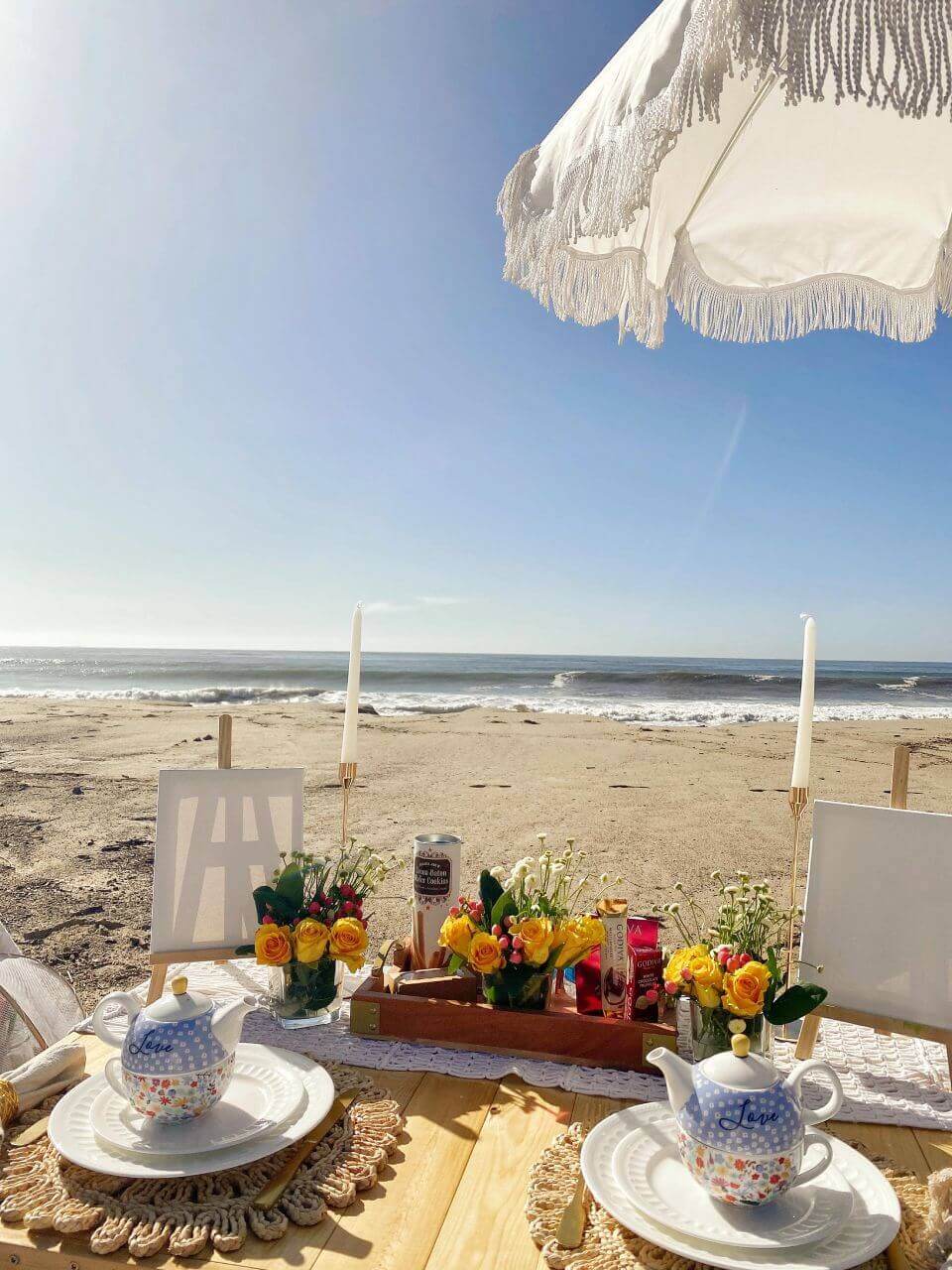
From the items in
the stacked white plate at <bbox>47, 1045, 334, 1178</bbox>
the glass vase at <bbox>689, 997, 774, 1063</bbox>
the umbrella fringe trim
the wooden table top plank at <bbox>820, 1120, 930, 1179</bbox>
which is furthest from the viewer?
the umbrella fringe trim

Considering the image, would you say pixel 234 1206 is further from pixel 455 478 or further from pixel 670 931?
pixel 455 478

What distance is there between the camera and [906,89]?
2.50ft

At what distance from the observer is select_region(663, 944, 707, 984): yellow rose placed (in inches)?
39.3

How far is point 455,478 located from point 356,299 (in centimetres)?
1160

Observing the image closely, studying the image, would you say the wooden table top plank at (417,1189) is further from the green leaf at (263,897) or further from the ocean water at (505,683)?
the ocean water at (505,683)

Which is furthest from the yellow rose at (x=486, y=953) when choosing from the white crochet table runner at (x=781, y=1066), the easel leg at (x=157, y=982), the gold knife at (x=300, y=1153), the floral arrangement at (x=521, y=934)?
the easel leg at (x=157, y=982)

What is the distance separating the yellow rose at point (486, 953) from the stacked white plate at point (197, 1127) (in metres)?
0.25

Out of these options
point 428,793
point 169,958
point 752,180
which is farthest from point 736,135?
point 428,793

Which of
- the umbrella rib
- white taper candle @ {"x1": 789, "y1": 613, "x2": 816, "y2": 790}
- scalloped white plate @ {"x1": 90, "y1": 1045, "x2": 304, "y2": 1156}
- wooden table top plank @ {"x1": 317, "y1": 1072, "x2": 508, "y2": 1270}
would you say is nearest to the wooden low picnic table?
wooden table top plank @ {"x1": 317, "y1": 1072, "x2": 508, "y2": 1270}

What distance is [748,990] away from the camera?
37.9 inches

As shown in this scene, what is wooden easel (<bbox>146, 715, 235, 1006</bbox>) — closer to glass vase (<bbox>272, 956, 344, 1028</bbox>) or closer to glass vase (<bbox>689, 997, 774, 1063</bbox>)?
glass vase (<bbox>272, 956, 344, 1028</bbox>)

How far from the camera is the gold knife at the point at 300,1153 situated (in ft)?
2.47

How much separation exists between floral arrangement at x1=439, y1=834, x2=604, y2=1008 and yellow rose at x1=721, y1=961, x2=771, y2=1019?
8.5 inches

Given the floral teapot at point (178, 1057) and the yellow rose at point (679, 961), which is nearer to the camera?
the floral teapot at point (178, 1057)
